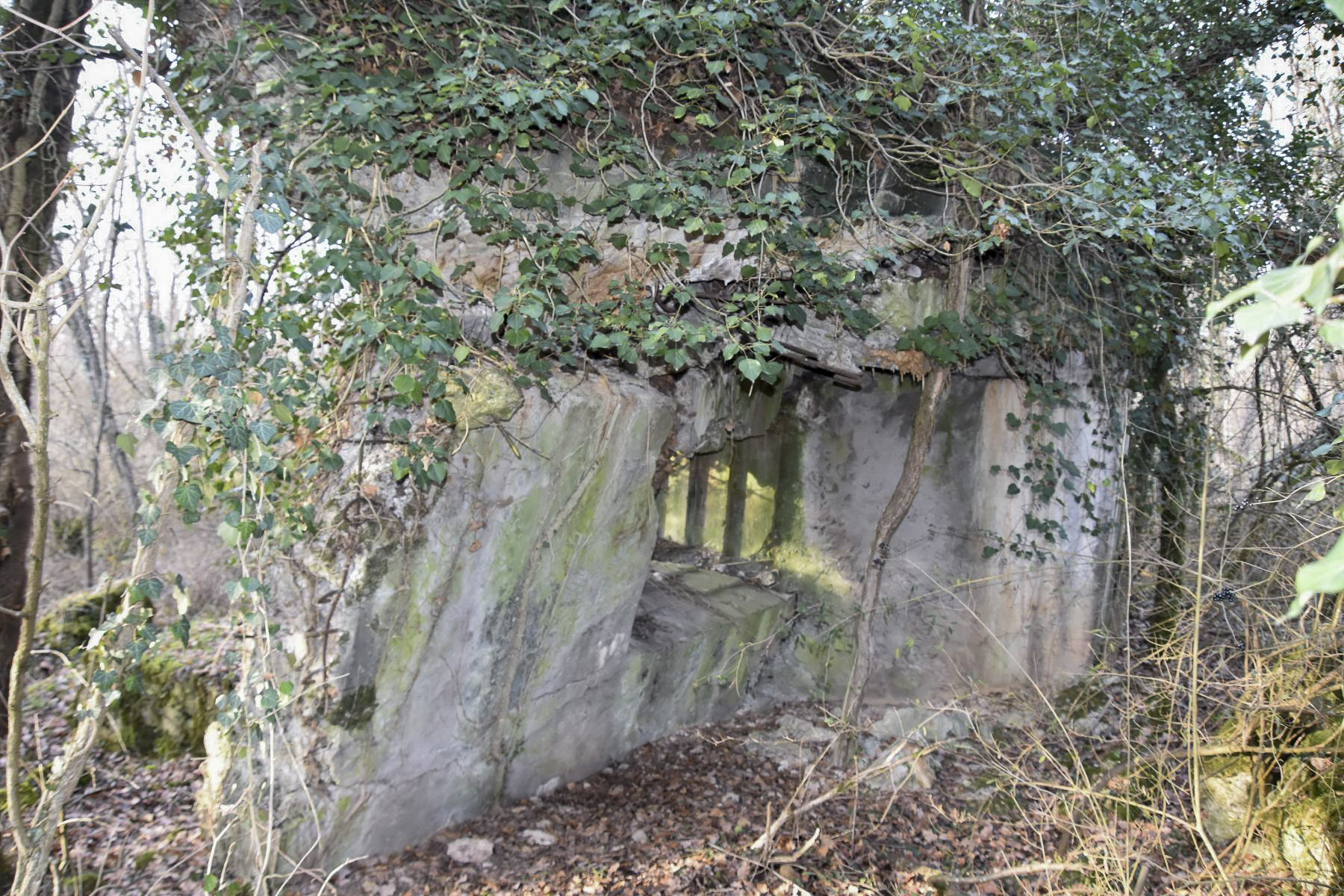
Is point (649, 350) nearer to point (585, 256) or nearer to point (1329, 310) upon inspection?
point (585, 256)

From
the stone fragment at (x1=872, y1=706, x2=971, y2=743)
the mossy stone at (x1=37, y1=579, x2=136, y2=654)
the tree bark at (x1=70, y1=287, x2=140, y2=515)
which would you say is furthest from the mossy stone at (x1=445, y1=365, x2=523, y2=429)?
the stone fragment at (x1=872, y1=706, x2=971, y2=743)

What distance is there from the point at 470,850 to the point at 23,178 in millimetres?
3405

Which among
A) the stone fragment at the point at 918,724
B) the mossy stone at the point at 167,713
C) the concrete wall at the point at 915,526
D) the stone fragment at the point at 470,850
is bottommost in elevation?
the stone fragment at the point at 470,850

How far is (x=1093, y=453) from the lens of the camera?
21.0ft

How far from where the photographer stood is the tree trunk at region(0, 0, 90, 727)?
3164mm

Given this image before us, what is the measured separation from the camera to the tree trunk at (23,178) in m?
3.16

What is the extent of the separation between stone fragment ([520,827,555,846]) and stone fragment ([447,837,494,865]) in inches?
7.1

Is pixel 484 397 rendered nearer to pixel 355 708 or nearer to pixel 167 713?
pixel 355 708

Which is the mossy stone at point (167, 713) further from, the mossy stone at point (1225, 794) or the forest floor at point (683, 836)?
the mossy stone at point (1225, 794)

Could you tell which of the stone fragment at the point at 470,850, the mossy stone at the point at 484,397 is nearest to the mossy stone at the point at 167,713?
the stone fragment at the point at 470,850

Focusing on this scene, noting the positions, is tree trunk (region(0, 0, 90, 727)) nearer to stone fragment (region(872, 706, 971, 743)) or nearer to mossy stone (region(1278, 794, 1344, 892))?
stone fragment (region(872, 706, 971, 743))

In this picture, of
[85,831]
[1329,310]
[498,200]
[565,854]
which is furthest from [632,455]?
[1329,310]

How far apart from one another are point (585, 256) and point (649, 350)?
628 mm

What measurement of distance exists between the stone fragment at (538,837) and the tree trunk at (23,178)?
2311 mm
